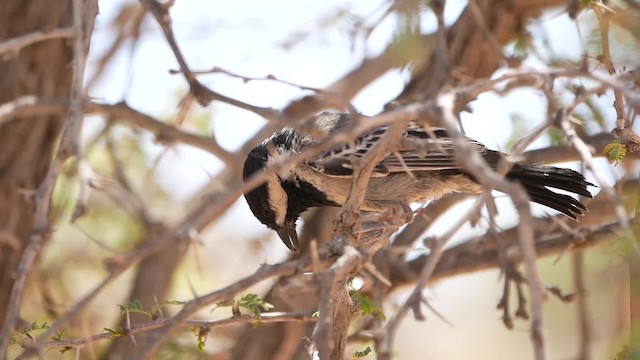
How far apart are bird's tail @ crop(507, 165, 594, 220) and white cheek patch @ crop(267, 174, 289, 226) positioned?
56.7 inches

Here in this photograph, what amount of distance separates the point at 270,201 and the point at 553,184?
5.52 ft

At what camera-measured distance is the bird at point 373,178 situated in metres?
4.45

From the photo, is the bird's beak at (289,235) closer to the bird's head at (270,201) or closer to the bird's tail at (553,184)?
the bird's head at (270,201)

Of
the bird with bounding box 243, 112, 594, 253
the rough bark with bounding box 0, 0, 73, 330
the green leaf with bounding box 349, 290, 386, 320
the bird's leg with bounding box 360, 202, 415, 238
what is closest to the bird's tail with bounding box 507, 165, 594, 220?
the bird with bounding box 243, 112, 594, 253

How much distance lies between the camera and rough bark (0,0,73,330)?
5.54 m

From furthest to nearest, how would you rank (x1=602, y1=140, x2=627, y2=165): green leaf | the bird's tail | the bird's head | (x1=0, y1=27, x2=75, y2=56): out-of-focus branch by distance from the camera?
the bird's head → the bird's tail → (x1=0, y1=27, x2=75, y2=56): out-of-focus branch → (x1=602, y1=140, x2=627, y2=165): green leaf

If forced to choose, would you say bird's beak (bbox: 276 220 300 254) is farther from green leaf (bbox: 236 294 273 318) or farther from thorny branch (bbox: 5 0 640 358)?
green leaf (bbox: 236 294 273 318)

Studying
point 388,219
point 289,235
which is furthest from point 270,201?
point 388,219

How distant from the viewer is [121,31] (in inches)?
284

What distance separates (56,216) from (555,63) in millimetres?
3330

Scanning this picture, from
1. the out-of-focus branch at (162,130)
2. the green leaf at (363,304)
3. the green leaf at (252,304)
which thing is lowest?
the green leaf at (363,304)

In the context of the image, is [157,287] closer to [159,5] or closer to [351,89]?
[351,89]

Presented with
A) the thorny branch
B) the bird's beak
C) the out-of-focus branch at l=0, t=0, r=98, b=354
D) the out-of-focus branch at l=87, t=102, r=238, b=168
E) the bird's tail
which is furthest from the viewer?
the bird's beak

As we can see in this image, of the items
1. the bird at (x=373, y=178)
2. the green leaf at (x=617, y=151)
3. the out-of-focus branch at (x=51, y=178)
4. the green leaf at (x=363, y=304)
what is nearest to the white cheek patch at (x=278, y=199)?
the bird at (x=373, y=178)
